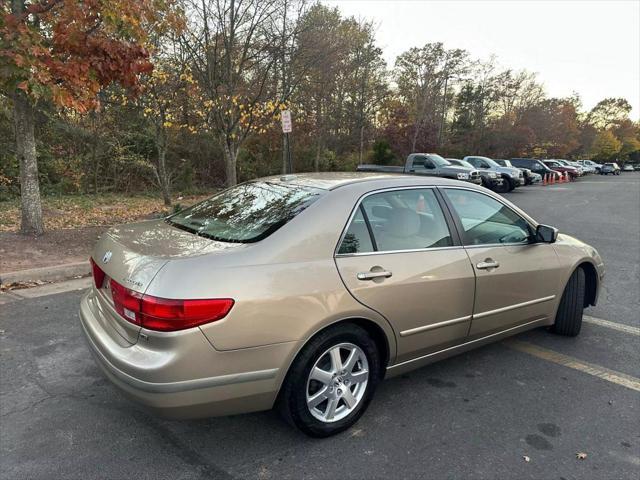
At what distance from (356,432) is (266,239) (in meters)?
1.31

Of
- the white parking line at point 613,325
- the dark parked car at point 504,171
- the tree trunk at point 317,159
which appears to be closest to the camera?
the white parking line at point 613,325

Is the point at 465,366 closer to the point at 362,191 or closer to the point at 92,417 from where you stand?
the point at 362,191

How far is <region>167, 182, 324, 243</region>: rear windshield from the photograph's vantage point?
268 cm

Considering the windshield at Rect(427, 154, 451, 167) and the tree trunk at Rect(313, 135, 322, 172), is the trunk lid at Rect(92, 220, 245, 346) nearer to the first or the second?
the windshield at Rect(427, 154, 451, 167)

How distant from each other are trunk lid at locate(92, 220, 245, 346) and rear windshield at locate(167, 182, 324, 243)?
11 centimetres

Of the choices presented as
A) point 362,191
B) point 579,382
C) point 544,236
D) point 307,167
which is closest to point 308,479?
point 362,191

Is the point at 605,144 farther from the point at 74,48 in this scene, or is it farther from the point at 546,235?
the point at 74,48

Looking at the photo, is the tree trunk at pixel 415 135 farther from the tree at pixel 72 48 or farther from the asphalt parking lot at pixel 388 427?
the asphalt parking lot at pixel 388 427

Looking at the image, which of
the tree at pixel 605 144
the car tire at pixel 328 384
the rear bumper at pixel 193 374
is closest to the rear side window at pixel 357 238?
the car tire at pixel 328 384

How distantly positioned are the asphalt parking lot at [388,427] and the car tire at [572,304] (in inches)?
7.9

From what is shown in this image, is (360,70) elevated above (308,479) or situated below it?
above

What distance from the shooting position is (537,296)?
372cm

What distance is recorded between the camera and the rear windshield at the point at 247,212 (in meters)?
2.68

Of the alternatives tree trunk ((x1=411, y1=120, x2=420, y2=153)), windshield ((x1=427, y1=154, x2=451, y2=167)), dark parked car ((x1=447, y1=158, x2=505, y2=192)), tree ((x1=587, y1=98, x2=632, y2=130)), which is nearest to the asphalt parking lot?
windshield ((x1=427, y1=154, x2=451, y2=167))
